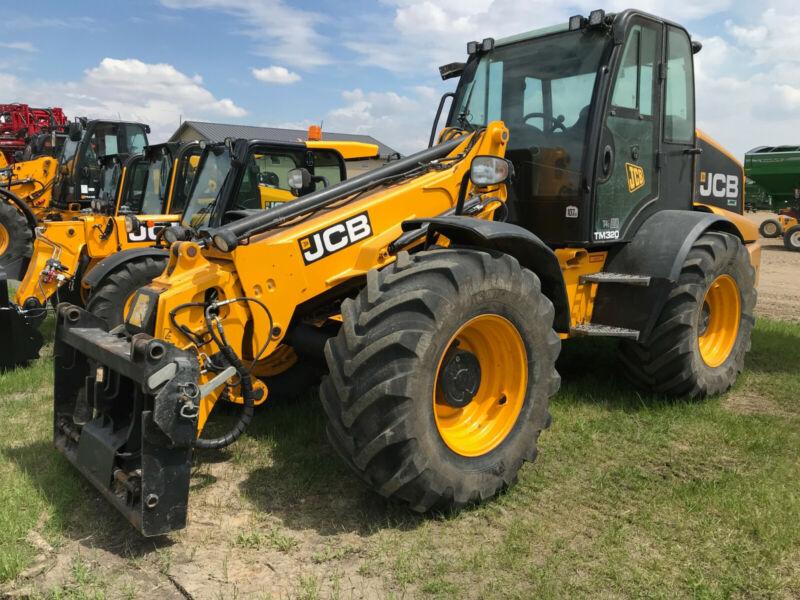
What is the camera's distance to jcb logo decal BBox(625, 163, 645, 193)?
5137 millimetres

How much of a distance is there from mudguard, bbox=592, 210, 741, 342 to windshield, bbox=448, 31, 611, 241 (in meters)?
0.67

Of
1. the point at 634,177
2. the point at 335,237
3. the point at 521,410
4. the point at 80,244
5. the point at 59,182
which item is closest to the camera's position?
the point at 521,410

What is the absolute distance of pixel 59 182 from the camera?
1351cm

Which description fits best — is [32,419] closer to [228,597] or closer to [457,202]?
[228,597]

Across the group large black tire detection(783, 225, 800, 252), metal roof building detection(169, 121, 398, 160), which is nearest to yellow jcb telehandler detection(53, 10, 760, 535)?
large black tire detection(783, 225, 800, 252)

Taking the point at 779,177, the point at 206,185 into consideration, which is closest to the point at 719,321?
the point at 206,185

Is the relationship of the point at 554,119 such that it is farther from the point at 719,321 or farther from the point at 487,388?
the point at 719,321

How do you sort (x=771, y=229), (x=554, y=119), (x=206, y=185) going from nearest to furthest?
(x=554, y=119) < (x=206, y=185) < (x=771, y=229)

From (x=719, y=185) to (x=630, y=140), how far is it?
153cm

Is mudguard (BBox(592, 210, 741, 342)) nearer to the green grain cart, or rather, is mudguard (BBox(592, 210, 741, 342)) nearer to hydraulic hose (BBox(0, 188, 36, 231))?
hydraulic hose (BBox(0, 188, 36, 231))

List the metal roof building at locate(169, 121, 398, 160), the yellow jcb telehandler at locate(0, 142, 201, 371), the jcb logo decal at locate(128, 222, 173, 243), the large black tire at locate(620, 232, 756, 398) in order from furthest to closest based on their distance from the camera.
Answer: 1. the metal roof building at locate(169, 121, 398, 160)
2. the jcb logo decal at locate(128, 222, 173, 243)
3. the yellow jcb telehandler at locate(0, 142, 201, 371)
4. the large black tire at locate(620, 232, 756, 398)

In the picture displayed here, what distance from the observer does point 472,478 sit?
3.53m

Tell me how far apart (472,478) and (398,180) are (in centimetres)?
194

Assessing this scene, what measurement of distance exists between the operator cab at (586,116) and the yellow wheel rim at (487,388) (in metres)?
1.40
